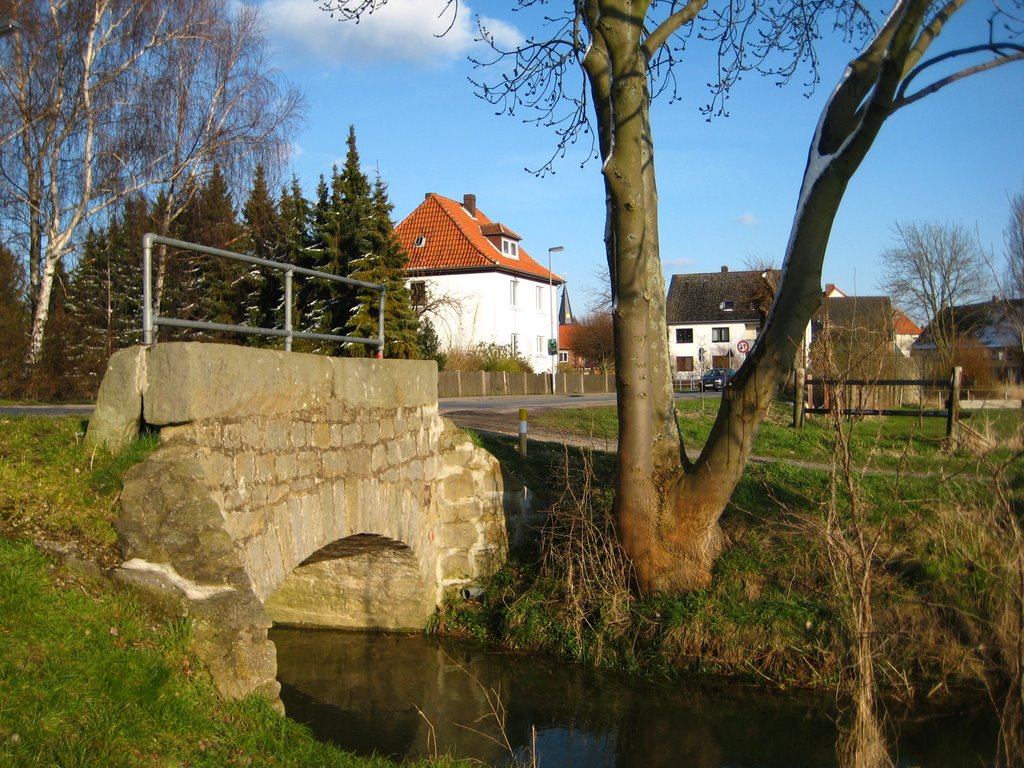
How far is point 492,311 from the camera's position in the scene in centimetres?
4466

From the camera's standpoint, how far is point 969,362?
25.5 m

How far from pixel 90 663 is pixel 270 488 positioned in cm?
202

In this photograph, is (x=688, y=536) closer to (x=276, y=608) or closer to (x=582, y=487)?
(x=582, y=487)

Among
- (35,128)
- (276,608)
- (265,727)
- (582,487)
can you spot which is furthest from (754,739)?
(35,128)

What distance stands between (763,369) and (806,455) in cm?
739

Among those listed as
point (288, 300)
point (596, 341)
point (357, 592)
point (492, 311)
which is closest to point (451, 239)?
point (492, 311)

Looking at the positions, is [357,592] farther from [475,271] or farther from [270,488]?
[475,271]

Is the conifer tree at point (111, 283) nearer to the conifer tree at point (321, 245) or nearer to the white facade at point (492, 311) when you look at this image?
the conifer tree at point (321, 245)

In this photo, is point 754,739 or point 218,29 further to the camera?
point 218,29

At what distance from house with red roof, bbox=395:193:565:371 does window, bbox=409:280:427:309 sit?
7.74m

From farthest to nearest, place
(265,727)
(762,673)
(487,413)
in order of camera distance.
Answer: (487,413), (762,673), (265,727)

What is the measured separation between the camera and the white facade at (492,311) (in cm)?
4209

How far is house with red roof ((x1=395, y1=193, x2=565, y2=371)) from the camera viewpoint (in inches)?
1732

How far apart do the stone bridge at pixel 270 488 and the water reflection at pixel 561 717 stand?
3.48ft
